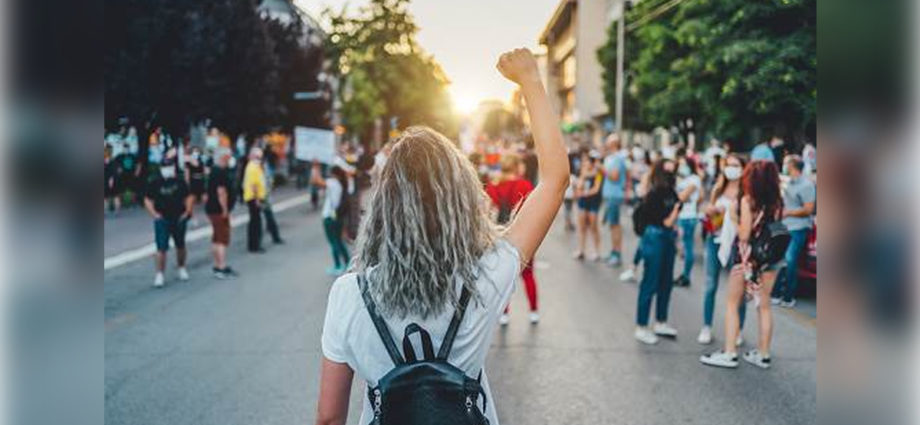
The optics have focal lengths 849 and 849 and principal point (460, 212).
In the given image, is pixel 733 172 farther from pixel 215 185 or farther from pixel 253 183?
pixel 253 183

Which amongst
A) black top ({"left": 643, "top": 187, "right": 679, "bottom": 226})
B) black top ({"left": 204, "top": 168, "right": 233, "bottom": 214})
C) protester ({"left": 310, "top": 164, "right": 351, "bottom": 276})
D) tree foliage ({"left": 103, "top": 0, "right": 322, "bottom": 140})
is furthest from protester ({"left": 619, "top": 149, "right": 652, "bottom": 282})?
tree foliage ({"left": 103, "top": 0, "right": 322, "bottom": 140})

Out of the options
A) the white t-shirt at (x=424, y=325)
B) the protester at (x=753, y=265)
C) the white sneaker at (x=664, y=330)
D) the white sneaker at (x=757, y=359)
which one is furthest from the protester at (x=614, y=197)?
the white t-shirt at (x=424, y=325)

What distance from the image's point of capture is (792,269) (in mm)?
9336

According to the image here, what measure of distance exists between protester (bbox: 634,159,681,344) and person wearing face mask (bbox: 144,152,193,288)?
6.13m

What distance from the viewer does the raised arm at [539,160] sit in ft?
7.04

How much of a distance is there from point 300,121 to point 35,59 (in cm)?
3820

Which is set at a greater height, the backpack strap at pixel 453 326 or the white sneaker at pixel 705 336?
the backpack strap at pixel 453 326

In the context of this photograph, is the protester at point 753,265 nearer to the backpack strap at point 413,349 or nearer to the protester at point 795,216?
the protester at point 795,216

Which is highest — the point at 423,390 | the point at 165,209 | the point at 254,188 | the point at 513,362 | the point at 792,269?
the point at 254,188

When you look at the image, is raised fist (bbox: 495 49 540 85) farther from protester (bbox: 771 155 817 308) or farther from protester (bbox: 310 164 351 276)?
protester (bbox: 310 164 351 276)

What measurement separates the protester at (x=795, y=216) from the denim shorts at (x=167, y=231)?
7.30 metres

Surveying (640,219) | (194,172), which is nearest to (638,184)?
(194,172)

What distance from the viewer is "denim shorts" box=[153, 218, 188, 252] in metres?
10.6

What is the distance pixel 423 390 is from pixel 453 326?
18 centimetres
